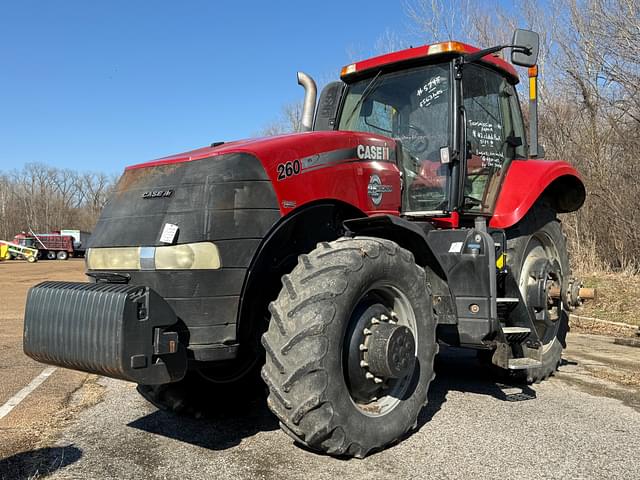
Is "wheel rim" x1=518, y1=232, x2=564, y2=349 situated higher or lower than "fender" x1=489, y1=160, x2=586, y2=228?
lower

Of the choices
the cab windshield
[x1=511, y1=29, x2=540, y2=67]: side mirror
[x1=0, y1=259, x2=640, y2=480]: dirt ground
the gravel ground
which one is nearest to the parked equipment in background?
[x1=0, y1=259, x2=640, y2=480]: dirt ground

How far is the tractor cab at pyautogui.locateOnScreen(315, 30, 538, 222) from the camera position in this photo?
4.66m

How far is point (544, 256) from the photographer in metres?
5.64

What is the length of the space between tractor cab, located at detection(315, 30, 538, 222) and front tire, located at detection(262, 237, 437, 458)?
1091 mm

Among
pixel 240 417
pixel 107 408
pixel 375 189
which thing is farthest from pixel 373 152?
pixel 107 408

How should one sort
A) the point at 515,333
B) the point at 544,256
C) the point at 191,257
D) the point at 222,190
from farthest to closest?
the point at 544,256, the point at 515,333, the point at 222,190, the point at 191,257

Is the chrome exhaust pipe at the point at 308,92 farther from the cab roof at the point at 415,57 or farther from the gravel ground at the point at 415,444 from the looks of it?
the gravel ground at the point at 415,444

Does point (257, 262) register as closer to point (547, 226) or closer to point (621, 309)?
point (547, 226)

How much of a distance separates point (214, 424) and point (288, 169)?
1.95 metres

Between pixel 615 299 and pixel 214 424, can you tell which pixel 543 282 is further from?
pixel 615 299

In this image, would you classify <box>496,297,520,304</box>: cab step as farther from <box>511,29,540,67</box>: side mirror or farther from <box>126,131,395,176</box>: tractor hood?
<box>511,29,540,67</box>: side mirror

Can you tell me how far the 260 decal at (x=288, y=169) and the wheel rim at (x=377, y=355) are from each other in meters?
0.86

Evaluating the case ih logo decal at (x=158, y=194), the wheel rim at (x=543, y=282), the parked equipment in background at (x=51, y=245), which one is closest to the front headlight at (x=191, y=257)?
the case ih logo decal at (x=158, y=194)

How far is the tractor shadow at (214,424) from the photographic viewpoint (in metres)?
3.86
